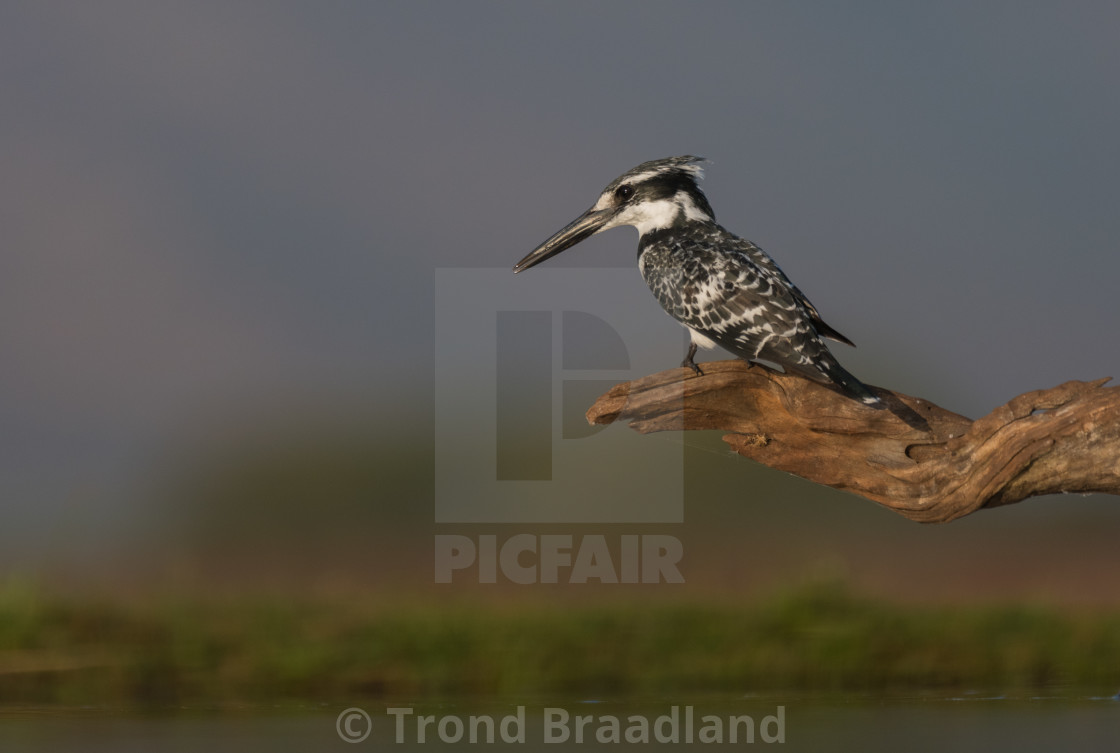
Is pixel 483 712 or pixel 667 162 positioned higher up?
pixel 667 162

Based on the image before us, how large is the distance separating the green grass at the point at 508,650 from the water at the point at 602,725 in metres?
0.38

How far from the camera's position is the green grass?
12969mm

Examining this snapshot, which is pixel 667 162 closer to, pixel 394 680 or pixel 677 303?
pixel 677 303

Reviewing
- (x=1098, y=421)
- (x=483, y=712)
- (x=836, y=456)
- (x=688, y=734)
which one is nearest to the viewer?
(x=1098, y=421)

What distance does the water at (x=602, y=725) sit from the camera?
1029 cm

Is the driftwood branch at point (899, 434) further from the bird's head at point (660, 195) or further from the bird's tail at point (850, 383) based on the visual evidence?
the bird's head at point (660, 195)

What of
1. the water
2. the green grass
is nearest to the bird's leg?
the water

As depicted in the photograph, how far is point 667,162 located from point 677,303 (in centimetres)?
155

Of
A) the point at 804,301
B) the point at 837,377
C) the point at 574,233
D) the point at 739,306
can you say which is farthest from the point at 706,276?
the point at 574,233

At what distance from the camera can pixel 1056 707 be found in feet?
39.2

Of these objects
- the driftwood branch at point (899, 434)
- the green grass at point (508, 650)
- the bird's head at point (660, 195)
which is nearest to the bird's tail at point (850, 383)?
the driftwood branch at point (899, 434)

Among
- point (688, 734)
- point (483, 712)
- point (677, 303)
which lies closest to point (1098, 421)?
point (677, 303)

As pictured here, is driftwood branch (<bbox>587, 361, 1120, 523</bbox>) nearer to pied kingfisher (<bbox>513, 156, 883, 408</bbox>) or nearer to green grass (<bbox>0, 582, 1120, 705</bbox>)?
pied kingfisher (<bbox>513, 156, 883, 408</bbox>)

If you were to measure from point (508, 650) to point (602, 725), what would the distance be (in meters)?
1.97
